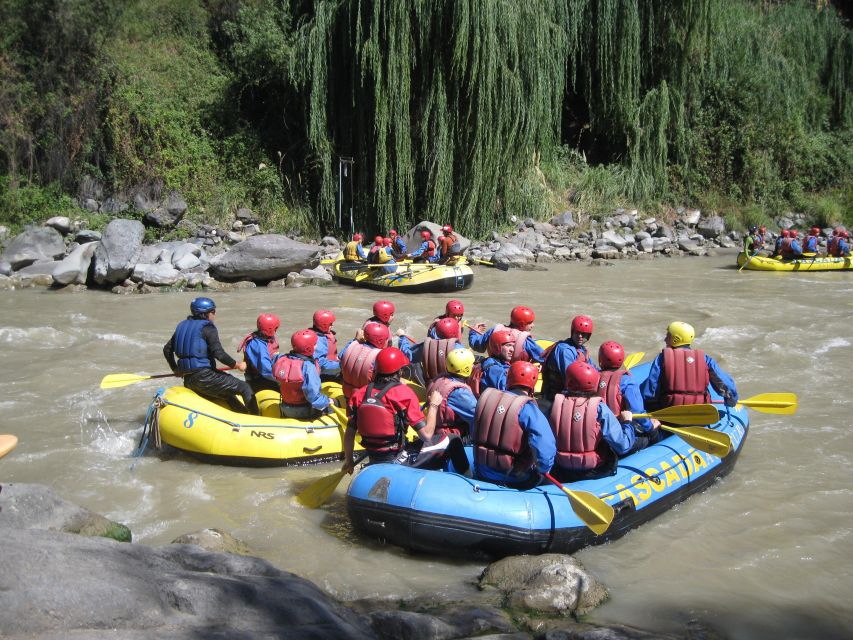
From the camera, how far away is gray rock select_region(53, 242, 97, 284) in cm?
1357

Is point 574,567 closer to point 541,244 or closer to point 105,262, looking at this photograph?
point 105,262

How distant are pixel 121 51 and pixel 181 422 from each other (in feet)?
54.8

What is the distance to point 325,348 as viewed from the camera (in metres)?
6.71

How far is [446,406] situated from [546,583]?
153 centimetres

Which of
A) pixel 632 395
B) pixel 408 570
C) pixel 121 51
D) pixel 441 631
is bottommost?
pixel 408 570

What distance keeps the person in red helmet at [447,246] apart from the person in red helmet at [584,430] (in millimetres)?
9461

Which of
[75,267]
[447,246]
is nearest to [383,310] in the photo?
[447,246]

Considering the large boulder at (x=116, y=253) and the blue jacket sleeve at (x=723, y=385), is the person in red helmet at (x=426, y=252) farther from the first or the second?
the blue jacket sleeve at (x=723, y=385)

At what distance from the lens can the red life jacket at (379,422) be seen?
489cm

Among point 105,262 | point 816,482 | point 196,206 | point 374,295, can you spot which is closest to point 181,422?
point 816,482

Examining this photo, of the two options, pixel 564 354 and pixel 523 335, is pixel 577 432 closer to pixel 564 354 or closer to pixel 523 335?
pixel 564 354

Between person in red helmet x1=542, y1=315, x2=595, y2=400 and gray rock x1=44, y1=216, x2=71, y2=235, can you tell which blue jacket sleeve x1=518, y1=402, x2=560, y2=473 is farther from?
gray rock x1=44, y1=216, x2=71, y2=235

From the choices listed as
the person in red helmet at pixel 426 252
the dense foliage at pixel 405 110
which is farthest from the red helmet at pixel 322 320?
the dense foliage at pixel 405 110

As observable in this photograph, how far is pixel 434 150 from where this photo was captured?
53.5 feet
